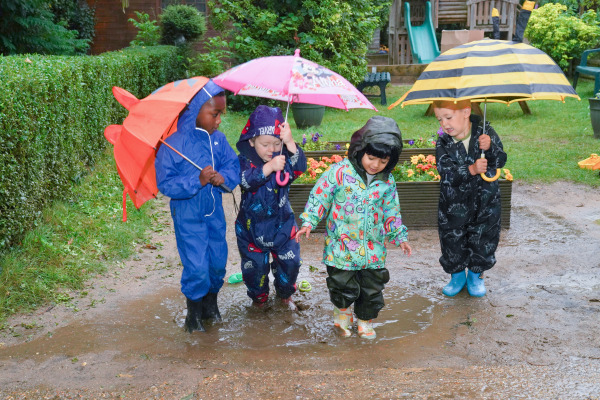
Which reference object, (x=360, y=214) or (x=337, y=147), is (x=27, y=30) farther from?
(x=360, y=214)

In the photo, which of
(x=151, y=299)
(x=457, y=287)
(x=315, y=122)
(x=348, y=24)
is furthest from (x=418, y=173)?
(x=348, y=24)

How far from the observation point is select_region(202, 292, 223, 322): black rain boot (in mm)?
4324

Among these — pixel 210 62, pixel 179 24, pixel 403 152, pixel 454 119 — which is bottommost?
pixel 403 152

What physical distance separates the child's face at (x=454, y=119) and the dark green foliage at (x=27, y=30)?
28.7 feet

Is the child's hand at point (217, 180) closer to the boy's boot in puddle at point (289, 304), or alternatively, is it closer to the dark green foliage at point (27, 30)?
the boy's boot in puddle at point (289, 304)

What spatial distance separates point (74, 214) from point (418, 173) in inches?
150

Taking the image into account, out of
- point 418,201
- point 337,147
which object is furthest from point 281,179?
point 337,147

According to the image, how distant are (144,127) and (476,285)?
2828 millimetres

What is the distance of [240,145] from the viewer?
4.21 meters

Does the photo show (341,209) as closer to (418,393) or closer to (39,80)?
(418,393)

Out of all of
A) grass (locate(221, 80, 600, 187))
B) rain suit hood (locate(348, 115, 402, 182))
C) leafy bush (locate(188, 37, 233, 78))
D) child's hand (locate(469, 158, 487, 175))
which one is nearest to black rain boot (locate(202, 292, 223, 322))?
rain suit hood (locate(348, 115, 402, 182))

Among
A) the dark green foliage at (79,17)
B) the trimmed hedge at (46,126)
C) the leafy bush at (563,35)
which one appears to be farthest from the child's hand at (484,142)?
the dark green foliage at (79,17)

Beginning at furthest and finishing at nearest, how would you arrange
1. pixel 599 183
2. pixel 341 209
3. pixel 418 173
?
pixel 599 183 → pixel 418 173 → pixel 341 209

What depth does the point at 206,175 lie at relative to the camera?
3787 millimetres
